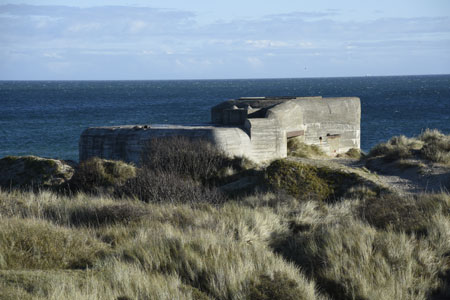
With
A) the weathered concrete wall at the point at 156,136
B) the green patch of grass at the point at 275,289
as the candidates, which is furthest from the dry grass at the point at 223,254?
the weathered concrete wall at the point at 156,136

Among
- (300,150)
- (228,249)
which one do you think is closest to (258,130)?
(300,150)

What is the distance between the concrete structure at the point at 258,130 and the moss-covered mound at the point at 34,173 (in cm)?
140

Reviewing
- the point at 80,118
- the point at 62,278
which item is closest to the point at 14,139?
the point at 80,118

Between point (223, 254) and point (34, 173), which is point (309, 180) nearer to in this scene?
point (223, 254)

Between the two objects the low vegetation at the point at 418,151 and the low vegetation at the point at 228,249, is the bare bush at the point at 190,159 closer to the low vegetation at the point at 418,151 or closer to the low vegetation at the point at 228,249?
the low vegetation at the point at 228,249

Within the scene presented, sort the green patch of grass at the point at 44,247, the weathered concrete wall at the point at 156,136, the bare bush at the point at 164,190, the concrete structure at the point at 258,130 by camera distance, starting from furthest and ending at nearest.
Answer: the concrete structure at the point at 258,130 < the weathered concrete wall at the point at 156,136 < the bare bush at the point at 164,190 < the green patch of grass at the point at 44,247

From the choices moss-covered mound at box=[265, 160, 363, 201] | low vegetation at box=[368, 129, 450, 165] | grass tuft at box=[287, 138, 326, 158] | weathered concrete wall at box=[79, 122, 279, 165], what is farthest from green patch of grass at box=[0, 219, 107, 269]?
low vegetation at box=[368, 129, 450, 165]

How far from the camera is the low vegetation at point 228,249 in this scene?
532cm

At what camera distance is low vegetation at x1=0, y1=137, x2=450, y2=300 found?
5324 mm

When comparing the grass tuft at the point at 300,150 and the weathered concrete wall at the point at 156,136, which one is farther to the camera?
the grass tuft at the point at 300,150

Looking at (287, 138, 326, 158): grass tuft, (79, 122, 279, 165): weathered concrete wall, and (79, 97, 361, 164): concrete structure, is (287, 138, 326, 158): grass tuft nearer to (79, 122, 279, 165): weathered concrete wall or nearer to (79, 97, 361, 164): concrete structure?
(79, 97, 361, 164): concrete structure

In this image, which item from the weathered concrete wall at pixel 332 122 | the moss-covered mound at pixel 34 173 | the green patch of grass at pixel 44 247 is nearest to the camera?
the green patch of grass at pixel 44 247

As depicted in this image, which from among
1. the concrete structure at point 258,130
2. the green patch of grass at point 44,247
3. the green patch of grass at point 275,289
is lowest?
the green patch of grass at point 275,289

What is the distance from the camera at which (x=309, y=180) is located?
37.4 ft
